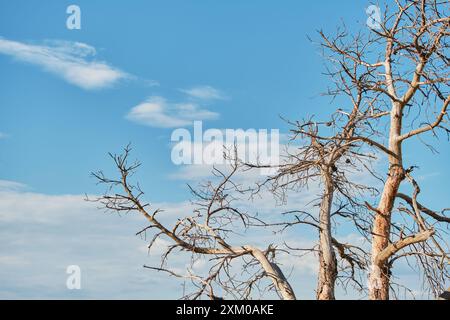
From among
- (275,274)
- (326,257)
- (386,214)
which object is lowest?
(275,274)

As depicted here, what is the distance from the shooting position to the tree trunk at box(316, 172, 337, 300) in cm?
966

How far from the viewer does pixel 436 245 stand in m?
8.81

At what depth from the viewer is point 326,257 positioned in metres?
9.73

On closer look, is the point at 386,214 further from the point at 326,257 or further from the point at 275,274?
the point at 275,274

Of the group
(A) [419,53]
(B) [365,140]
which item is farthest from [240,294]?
(A) [419,53]

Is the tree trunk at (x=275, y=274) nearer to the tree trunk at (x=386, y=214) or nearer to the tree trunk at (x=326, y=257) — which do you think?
the tree trunk at (x=326, y=257)

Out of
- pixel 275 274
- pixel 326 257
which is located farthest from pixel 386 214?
pixel 275 274

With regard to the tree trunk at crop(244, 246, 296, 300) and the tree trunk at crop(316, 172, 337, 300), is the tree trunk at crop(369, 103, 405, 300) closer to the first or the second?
the tree trunk at crop(316, 172, 337, 300)

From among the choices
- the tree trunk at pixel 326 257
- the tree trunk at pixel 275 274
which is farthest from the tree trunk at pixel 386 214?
the tree trunk at pixel 275 274
